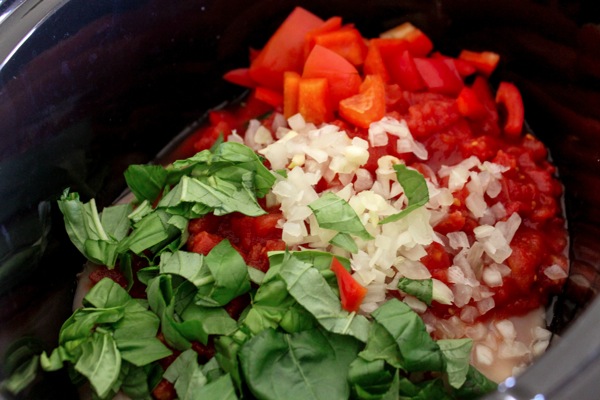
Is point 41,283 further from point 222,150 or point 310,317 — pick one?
point 310,317

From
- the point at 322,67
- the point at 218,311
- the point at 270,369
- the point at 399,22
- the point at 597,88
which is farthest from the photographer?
the point at 399,22

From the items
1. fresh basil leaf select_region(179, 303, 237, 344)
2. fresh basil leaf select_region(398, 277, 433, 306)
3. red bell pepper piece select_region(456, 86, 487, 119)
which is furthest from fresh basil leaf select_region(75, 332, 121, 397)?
red bell pepper piece select_region(456, 86, 487, 119)

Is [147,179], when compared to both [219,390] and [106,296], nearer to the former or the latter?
[106,296]

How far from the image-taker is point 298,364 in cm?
116

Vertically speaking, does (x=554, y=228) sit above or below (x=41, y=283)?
below

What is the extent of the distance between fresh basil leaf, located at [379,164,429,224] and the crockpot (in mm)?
388

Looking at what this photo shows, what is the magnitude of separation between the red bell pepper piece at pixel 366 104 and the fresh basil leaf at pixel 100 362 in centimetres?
74

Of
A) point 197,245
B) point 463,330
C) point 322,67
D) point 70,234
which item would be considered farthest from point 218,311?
point 322,67

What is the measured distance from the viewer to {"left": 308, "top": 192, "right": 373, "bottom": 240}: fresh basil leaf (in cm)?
130

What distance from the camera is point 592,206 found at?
1.53 meters

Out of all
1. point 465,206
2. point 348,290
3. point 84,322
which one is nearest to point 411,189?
point 465,206

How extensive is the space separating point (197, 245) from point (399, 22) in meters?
0.89

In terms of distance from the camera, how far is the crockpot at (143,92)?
134 cm

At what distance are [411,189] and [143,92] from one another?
75 centimetres
